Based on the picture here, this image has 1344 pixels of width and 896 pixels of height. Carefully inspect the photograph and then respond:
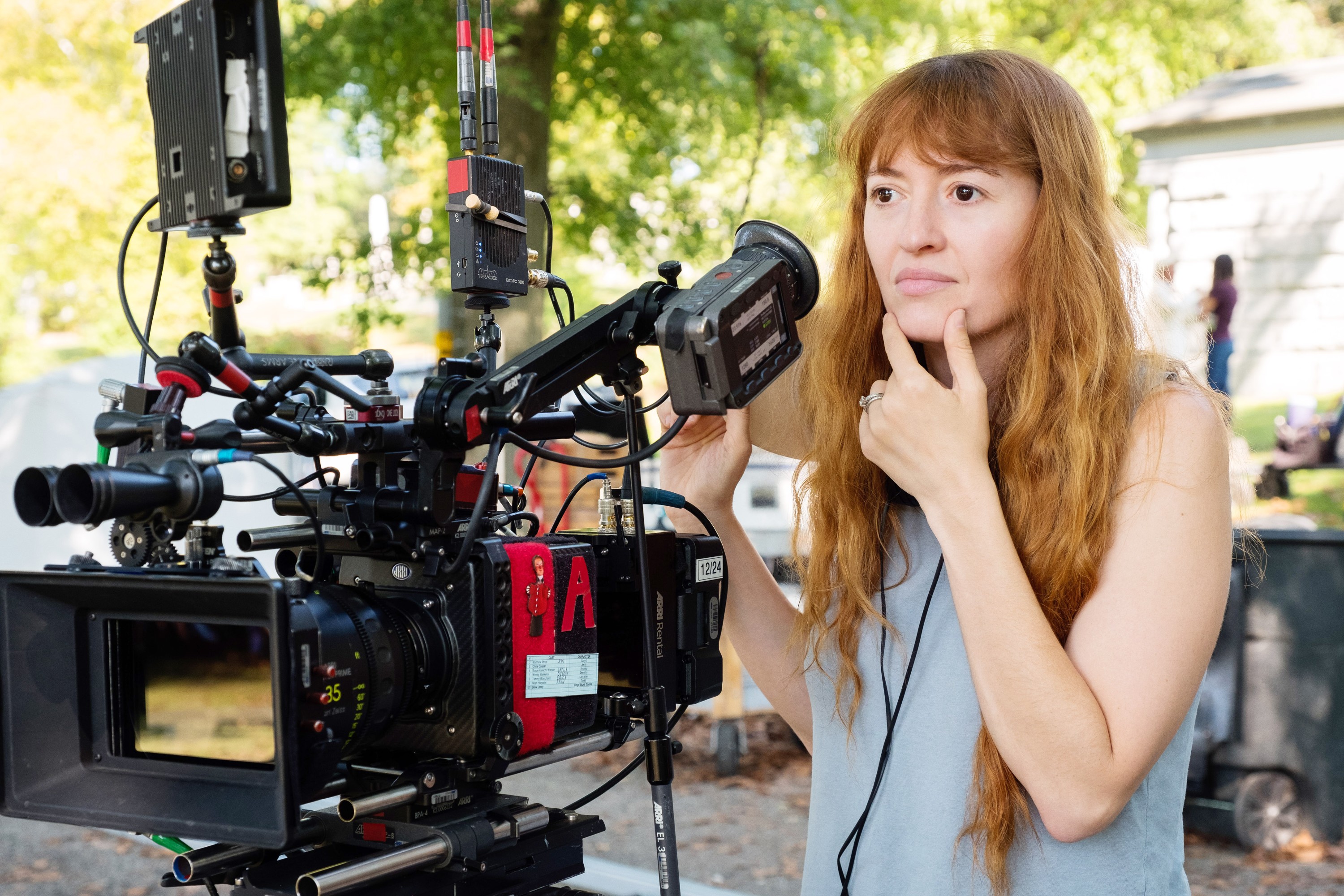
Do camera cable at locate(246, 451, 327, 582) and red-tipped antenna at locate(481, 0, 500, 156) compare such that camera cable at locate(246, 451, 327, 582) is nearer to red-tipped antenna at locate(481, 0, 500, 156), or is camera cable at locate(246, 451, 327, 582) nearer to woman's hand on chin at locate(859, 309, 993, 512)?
red-tipped antenna at locate(481, 0, 500, 156)

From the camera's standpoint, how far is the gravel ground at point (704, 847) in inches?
148

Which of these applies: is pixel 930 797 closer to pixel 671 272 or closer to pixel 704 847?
pixel 671 272

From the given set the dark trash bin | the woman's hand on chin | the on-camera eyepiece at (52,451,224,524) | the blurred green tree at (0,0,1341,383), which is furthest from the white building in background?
the on-camera eyepiece at (52,451,224,524)

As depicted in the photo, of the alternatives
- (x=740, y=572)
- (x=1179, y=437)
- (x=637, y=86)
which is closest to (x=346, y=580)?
(x=740, y=572)

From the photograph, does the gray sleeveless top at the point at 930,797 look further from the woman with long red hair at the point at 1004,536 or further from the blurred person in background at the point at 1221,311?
the blurred person in background at the point at 1221,311

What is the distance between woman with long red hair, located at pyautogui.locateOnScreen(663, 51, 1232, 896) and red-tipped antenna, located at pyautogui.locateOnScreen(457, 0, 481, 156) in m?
0.50

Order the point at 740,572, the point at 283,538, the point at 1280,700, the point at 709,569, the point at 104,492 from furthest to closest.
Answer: the point at 1280,700
the point at 740,572
the point at 709,569
the point at 283,538
the point at 104,492

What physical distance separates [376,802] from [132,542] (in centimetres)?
36

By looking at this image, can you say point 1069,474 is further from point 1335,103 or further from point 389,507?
point 1335,103

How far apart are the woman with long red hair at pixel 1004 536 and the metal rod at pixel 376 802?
0.55m

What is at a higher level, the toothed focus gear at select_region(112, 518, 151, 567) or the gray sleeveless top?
the toothed focus gear at select_region(112, 518, 151, 567)

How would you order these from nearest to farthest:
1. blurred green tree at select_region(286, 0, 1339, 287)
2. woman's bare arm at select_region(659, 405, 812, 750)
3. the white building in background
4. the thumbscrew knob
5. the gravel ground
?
the thumbscrew knob < woman's bare arm at select_region(659, 405, 812, 750) < the gravel ground < blurred green tree at select_region(286, 0, 1339, 287) < the white building in background

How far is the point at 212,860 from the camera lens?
1.20 m

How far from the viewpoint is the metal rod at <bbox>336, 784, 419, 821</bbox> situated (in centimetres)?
116
